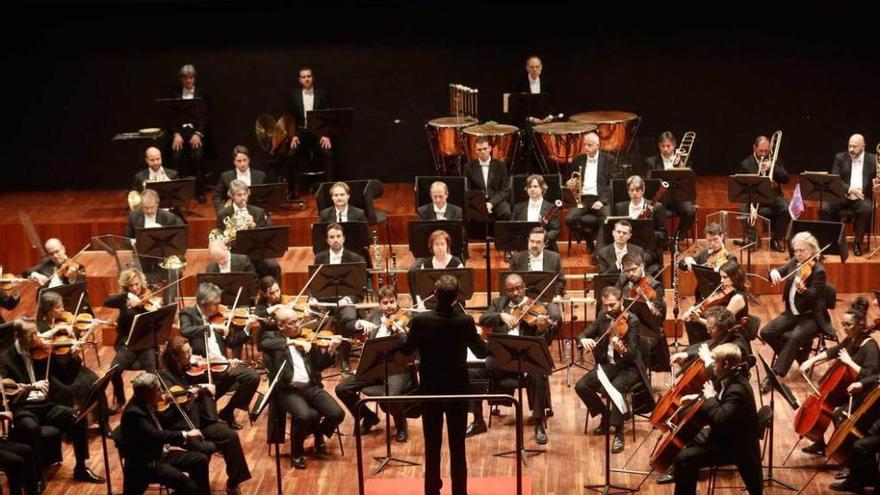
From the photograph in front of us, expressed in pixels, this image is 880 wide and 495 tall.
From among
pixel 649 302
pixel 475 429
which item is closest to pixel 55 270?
pixel 475 429

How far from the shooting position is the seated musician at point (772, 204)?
11234 millimetres

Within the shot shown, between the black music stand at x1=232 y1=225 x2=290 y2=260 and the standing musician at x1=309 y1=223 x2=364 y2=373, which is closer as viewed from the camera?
the standing musician at x1=309 y1=223 x2=364 y2=373

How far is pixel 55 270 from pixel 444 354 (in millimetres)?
4105

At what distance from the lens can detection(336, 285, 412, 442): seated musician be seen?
8.62m

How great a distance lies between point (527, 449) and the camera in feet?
27.8

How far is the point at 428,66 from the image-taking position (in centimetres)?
1341

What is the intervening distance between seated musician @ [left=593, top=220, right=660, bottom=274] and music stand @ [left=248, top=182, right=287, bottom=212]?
106 inches

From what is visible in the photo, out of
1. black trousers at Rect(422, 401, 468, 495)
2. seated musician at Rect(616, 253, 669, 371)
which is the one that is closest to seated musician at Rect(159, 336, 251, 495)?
black trousers at Rect(422, 401, 468, 495)

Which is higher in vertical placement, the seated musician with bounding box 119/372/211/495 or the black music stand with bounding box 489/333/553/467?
the black music stand with bounding box 489/333/553/467

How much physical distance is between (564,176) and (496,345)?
4.36 metres

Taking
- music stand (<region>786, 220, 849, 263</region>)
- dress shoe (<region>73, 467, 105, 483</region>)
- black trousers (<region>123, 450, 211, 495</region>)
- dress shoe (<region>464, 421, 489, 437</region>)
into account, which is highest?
music stand (<region>786, 220, 849, 263</region>)

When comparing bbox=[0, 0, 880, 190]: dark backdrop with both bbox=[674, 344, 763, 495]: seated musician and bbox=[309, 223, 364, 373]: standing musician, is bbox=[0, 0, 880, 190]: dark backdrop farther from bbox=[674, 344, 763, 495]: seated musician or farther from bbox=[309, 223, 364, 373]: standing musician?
bbox=[674, 344, 763, 495]: seated musician

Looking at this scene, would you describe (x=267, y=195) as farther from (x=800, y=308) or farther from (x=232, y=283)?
(x=800, y=308)

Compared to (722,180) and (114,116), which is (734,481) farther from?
(114,116)
